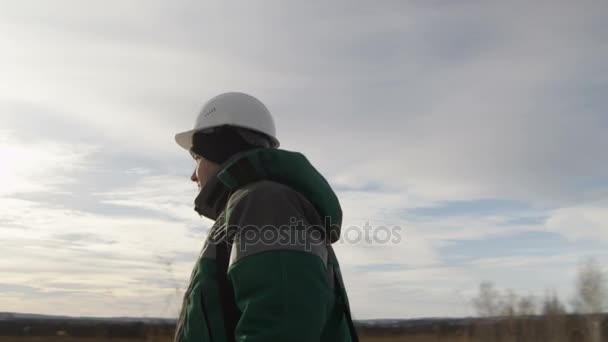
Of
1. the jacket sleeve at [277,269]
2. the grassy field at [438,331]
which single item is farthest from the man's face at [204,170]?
the grassy field at [438,331]

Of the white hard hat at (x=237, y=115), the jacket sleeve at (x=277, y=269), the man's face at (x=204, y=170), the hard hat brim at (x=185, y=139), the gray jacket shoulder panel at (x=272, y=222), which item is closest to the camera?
the jacket sleeve at (x=277, y=269)

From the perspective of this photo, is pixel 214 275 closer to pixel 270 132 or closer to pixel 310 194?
pixel 310 194

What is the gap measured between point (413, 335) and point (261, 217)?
40009mm

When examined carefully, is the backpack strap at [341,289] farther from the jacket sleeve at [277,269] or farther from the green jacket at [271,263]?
the jacket sleeve at [277,269]

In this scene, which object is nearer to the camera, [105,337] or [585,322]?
[585,322]

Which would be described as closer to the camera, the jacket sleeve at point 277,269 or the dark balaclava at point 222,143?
the jacket sleeve at point 277,269

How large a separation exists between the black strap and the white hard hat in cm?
83

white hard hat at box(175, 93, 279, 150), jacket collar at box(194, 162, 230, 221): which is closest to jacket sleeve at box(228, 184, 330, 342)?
jacket collar at box(194, 162, 230, 221)

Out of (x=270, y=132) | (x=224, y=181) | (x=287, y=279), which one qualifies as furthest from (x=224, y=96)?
(x=287, y=279)

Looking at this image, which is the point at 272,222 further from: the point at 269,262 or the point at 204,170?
the point at 204,170

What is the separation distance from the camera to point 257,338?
7.67 feet

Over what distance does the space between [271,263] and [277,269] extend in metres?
0.03

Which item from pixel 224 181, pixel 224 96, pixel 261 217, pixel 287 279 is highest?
pixel 224 96

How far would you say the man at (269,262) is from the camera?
238 centimetres
